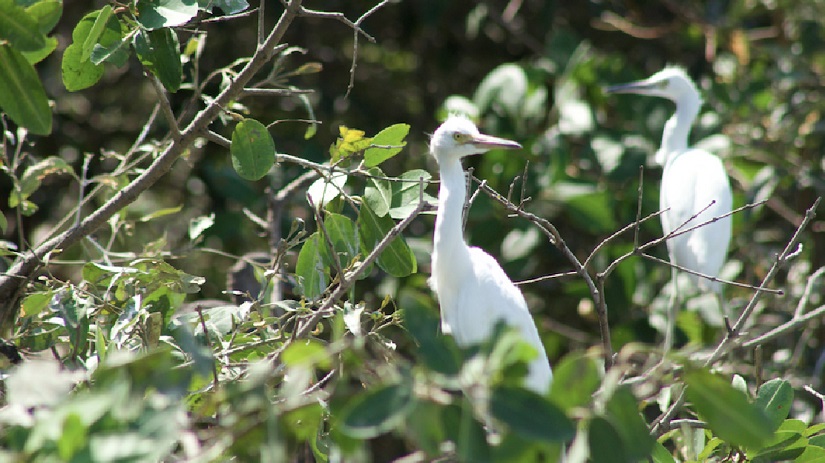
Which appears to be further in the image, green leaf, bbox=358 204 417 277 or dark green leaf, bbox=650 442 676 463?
green leaf, bbox=358 204 417 277

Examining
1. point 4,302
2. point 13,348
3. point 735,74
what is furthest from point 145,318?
point 735,74

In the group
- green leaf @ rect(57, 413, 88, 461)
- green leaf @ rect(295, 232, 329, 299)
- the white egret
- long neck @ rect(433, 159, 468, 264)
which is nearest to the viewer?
green leaf @ rect(57, 413, 88, 461)

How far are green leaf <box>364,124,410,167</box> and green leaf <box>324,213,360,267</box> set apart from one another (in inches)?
5.4

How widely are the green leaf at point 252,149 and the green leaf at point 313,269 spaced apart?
20cm

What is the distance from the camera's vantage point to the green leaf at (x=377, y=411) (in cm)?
94

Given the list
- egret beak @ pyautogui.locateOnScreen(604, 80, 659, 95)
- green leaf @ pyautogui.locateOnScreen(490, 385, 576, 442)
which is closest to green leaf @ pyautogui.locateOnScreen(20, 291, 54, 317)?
green leaf @ pyautogui.locateOnScreen(490, 385, 576, 442)

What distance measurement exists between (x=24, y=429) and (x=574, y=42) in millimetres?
3089

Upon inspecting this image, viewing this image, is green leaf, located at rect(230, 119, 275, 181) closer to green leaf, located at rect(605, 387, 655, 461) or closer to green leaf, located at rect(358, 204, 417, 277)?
green leaf, located at rect(358, 204, 417, 277)

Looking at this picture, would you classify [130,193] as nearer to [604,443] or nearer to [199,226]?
[199,226]

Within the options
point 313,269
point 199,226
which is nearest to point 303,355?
point 313,269

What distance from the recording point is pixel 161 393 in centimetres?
104

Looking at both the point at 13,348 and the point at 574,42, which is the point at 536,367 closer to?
the point at 13,348

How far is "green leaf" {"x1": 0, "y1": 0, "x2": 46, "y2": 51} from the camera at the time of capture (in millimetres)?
1259

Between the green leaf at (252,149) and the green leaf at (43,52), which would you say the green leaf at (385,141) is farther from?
the green leaf at (43,52)
